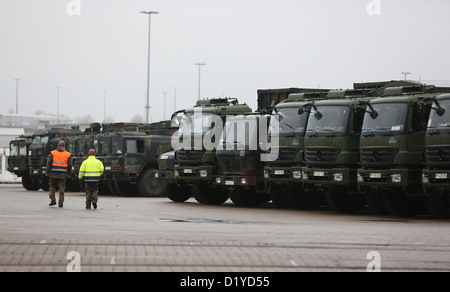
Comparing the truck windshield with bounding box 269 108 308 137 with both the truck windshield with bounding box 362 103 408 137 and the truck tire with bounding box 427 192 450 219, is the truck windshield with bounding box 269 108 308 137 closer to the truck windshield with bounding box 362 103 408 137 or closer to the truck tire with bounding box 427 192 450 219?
the truck windshield with bounding box 362 103 408 137

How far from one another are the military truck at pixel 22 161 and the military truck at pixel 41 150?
0.76 ft

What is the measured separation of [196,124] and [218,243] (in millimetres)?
16226

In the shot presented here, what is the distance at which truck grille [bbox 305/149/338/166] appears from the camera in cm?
2582

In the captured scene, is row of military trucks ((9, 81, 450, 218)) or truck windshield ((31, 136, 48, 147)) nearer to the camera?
row of military trucks ((9, 81, 450, 218))

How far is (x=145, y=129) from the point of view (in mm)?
42969

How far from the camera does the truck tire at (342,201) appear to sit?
88.4 ft

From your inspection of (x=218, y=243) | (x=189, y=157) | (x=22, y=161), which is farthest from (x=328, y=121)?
(x=22, y=161)

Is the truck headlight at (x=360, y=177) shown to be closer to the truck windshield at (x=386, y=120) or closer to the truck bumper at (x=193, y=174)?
the truck windshield at (x=386, y=120)

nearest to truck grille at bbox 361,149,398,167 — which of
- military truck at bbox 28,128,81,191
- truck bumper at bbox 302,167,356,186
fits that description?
truck bumper at bbox 302,167,356,186
